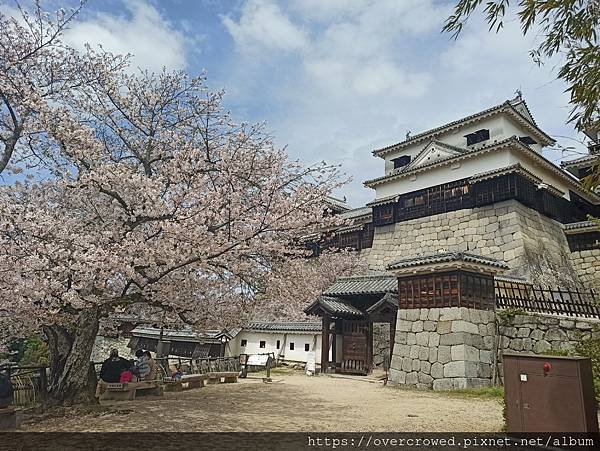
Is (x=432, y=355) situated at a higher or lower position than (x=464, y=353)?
lower

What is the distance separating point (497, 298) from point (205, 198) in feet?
33.8

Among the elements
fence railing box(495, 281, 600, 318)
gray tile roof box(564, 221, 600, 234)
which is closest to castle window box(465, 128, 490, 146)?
gray tile roof box(564, 221, 600, 234)

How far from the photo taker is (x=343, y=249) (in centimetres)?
2889

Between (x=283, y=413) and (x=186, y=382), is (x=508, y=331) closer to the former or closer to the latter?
(x=283, y=413)

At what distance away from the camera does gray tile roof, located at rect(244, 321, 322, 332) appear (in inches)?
839

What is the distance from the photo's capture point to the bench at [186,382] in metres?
12.3

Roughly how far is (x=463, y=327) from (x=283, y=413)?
255 inches

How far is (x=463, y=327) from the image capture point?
12.6m

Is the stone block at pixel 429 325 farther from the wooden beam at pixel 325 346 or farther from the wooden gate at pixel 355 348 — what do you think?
the wooden beam at pixel 325 346

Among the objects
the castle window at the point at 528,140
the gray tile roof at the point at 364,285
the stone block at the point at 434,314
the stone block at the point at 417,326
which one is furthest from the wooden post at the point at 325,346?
the castle window at the point at 528,140

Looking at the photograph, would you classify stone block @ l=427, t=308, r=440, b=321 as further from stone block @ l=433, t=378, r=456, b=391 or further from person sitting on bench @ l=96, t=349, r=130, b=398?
person sitting on bench @ l=96, t=349, r=130, b=398

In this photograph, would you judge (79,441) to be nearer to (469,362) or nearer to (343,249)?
(469,362)

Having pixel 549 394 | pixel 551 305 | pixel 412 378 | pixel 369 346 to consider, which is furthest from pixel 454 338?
pixel 549 394

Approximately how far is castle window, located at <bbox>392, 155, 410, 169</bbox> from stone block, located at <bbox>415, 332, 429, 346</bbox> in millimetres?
17312
